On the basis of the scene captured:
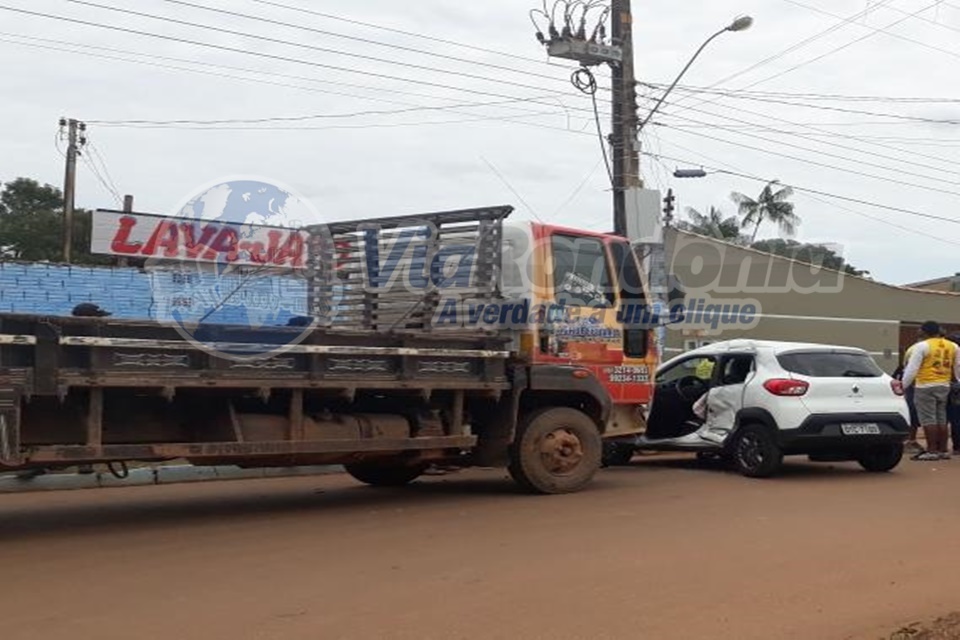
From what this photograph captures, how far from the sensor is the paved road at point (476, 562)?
17.1 ft

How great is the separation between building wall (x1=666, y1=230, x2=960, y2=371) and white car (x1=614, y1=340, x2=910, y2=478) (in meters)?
8.73

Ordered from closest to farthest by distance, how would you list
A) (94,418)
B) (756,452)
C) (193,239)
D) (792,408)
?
(94,418) → (792,408) → (756,452) → (193,239)

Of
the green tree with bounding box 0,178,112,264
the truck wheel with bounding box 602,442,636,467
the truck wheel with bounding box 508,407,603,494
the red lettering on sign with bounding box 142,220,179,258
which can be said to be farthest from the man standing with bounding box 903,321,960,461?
the green tree with bounding box 0,178,112,264

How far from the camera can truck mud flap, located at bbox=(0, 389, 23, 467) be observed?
645 cm

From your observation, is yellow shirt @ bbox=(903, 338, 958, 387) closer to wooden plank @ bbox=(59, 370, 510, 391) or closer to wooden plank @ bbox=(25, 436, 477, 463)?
wooden plank @ bbox=(59, 370, 510, 391)

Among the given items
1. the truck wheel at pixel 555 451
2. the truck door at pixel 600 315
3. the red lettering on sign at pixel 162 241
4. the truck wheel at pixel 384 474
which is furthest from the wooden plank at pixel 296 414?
the red lettering on sign at pixel 162 241

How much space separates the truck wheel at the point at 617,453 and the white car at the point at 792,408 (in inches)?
20.5

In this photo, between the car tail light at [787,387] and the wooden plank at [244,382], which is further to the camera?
the car tail light at [787,387]

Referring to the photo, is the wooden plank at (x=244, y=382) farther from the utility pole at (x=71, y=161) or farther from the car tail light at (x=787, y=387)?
the utility pole at (x=71, y=161)

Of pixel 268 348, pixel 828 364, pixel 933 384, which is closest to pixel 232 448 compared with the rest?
pixel 268 348

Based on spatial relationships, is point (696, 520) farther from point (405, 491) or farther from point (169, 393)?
point (169, 393)

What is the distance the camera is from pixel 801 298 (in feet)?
107

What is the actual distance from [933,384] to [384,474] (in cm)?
730

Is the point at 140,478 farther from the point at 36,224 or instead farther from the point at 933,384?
the point at 36,224
